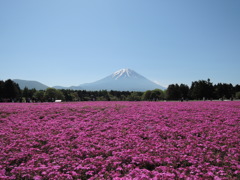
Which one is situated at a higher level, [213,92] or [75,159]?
[213,92]

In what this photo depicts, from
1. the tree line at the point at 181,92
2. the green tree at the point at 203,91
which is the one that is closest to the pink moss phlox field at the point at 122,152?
the tree line at the point at 181,92

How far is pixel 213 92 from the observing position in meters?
102

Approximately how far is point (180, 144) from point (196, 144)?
790mm

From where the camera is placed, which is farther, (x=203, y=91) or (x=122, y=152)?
(x=203, y=91)

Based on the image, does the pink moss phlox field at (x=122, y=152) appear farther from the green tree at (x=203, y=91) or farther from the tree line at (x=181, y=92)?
the green tree at (x=203, y=91)

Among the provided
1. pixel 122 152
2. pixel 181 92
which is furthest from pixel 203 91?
pixel 122 152

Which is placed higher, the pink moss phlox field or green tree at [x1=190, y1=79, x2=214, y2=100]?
green tree at [x1=190, y1=79, x2=214, y2=100]

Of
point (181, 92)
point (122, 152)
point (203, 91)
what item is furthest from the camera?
point (181, 92)

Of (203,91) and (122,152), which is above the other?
(203,91)

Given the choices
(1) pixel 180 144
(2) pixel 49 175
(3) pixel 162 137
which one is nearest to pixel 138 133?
(3) pixel 162 137

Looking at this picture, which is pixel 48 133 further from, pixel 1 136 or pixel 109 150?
pixel 109 150

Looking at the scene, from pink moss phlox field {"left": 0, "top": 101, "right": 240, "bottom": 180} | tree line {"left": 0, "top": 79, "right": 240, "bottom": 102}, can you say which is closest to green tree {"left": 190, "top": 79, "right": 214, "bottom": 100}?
tree line {"left": 0, "top": 79, "right": 240, "bottom": 102}

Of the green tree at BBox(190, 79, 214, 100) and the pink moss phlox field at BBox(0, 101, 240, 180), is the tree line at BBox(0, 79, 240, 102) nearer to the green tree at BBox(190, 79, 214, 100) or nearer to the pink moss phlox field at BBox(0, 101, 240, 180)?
the green tree at BBox(190, 79, 214, 100)

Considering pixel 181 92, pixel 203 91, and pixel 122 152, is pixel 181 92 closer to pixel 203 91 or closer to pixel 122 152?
pixel 203 91
